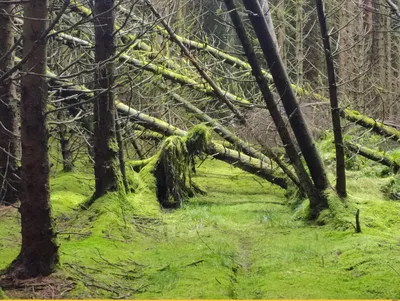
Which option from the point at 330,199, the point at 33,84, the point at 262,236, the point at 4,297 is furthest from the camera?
the point at 330,199

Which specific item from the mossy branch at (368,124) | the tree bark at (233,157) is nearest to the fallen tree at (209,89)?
the mossy branch at (368,124)

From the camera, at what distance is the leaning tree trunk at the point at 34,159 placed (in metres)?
4.26

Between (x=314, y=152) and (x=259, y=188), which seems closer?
(x=314, y=152)

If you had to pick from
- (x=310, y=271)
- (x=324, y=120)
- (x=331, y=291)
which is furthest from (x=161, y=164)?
(x=331, y=291)

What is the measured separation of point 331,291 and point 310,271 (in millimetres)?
604

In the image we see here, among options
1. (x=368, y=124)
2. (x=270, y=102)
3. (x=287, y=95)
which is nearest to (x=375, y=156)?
(x=368, y=124)

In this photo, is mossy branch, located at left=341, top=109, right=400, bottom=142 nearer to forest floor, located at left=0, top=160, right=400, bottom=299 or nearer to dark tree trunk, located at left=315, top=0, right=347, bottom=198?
forest floor, located at left=0, top=160, right=400, bottom=299

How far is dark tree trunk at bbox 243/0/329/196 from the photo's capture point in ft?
23.5

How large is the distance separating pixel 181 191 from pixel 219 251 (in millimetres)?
3533

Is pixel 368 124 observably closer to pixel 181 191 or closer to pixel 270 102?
pixel 181 191

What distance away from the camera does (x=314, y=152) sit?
748 centimetres

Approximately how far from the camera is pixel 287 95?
7.34 metres

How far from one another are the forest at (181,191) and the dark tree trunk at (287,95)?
2cm

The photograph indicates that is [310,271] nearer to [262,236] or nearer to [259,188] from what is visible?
[262,236]
